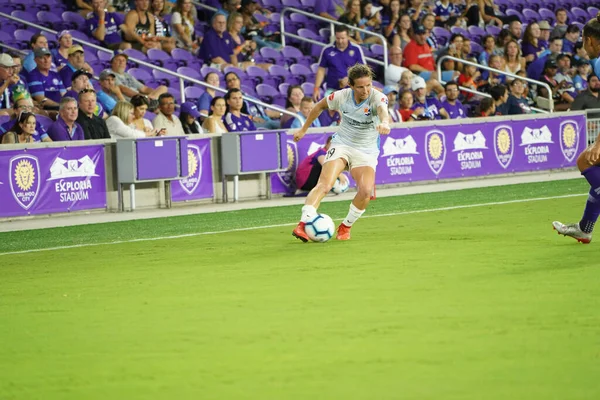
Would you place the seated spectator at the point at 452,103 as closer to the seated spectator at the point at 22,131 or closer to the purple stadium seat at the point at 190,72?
the purple stadium seat at the point at 190,72

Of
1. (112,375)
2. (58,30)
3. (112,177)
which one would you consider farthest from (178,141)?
(112,375)

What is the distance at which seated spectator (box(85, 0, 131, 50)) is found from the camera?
69.4ft

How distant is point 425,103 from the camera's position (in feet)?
73.4

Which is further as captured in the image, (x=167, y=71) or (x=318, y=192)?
(x=167, y=71)

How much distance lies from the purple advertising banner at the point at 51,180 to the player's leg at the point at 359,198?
5488 millimetres

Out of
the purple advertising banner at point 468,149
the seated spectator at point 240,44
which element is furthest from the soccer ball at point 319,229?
the seated spectator at point 240,44

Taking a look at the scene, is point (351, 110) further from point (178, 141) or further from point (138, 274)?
point (178, 141)

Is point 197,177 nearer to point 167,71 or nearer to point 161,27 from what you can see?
point 167,71

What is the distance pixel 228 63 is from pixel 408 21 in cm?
513

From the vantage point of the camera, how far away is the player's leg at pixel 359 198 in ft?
41.7

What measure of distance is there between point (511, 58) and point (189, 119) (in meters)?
10.4

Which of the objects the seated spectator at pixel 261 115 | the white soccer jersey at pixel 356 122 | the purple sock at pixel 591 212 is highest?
the white soccer jersey at pixel 356 122

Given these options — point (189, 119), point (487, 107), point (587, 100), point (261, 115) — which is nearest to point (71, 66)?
point (189, 119)

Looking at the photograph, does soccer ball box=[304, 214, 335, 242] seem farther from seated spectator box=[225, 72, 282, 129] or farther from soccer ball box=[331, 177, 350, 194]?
seated spectator box=[225, 72, 282, 129]
